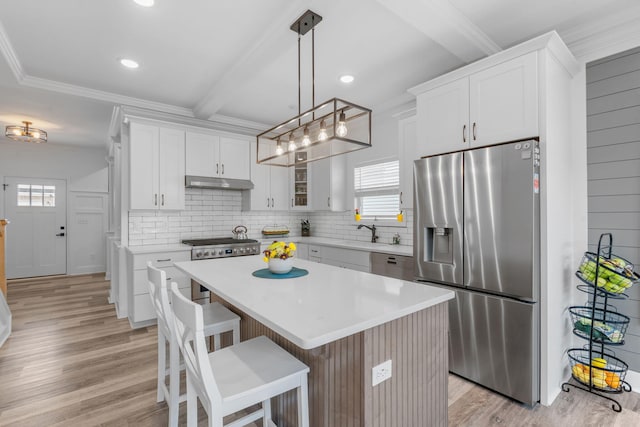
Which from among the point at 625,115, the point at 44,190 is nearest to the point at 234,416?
the point at 625,115

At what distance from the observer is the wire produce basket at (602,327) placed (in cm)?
217

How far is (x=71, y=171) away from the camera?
6555mm

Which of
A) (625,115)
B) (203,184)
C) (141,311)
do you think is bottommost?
(141,311)

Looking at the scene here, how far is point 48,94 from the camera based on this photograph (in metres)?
3.59

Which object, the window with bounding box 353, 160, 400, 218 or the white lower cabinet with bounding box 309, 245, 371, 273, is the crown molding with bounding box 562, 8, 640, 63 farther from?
the white lower cabinet with bounding box 309, 245, 371, 273

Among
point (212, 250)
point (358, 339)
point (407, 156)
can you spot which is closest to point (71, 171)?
point (212, 250)

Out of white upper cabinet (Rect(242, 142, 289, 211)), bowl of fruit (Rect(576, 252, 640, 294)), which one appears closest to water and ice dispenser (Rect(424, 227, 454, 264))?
bowl of fruit (Rect(576, 252, 640, 294))

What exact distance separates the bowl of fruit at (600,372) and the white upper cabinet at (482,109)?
1673 mm

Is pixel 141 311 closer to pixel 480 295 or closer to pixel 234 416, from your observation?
pixel 234 416

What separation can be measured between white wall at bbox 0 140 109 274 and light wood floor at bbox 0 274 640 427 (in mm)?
3215


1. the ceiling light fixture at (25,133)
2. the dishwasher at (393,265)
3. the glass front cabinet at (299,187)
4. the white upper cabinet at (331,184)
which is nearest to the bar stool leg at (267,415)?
the dishwasher at (393,265)

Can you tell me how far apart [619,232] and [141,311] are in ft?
15.0

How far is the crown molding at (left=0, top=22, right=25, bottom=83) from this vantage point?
8.19ft

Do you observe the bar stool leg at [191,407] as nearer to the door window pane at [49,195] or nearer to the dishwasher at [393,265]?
the dishwasher at [393,265]
